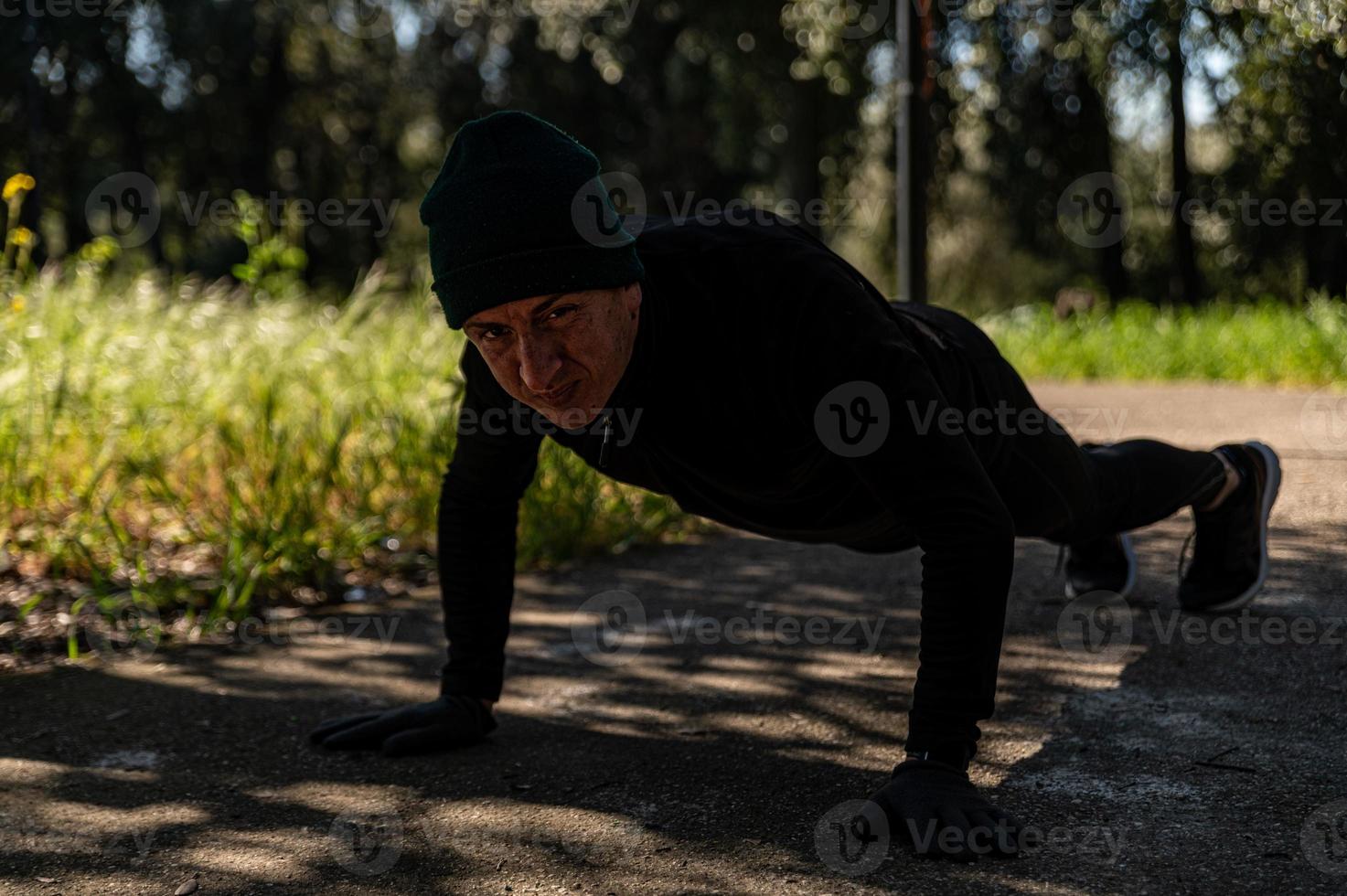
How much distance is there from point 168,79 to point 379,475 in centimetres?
1907

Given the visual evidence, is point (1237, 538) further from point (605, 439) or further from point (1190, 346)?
point (1190, 346)

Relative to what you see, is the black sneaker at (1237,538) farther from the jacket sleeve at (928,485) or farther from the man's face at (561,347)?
the man's face at (561,347)

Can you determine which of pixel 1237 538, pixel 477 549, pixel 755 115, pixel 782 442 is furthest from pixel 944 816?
pixel 755 115

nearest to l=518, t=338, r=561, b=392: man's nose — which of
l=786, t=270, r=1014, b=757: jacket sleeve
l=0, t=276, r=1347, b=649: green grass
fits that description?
l=786, t=270, r=1014, b=757: jacket sleeve

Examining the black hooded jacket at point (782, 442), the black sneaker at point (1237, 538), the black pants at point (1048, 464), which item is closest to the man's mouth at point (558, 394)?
the black hooded jacket at point (782, 442)

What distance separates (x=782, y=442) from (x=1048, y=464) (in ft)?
2.35

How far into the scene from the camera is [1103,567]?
3.90 m

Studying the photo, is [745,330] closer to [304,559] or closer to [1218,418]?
[304,559]

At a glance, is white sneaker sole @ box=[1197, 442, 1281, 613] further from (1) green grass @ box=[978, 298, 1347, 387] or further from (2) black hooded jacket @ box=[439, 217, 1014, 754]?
(1) green grass @ box=[978, 298, 1347, 387]

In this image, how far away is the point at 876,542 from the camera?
114 inches

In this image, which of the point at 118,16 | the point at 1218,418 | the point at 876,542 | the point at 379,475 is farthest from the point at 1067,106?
the point at 876,542

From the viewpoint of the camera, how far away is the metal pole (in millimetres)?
6852

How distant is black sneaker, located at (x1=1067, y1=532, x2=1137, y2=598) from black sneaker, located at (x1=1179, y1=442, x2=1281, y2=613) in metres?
0.22

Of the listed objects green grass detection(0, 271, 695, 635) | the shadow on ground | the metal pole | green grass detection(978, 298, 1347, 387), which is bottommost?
the shadow on ground
